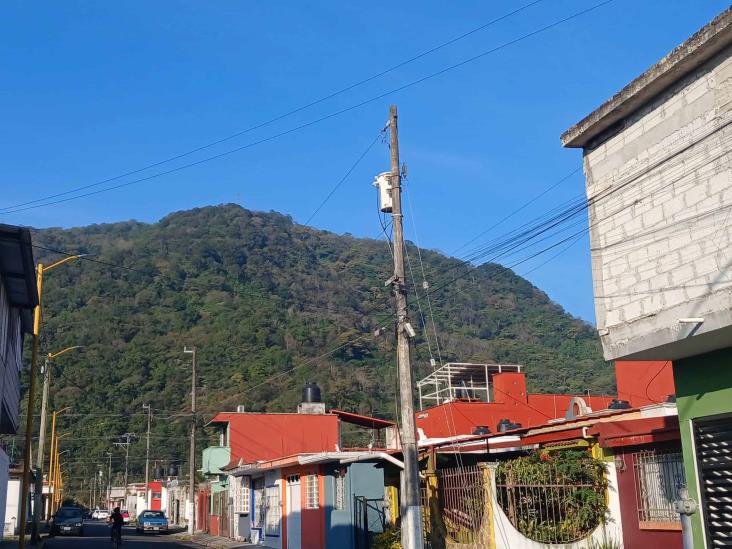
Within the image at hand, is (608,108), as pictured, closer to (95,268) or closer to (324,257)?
(324,257)

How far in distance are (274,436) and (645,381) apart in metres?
20.6

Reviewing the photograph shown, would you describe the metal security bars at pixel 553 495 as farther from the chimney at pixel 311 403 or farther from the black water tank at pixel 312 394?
the black water tank at pixel 312 394

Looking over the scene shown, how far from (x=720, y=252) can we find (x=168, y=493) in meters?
64.9

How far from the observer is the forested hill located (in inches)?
2635

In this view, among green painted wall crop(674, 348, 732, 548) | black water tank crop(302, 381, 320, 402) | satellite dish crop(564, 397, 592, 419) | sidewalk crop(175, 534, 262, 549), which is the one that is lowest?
sidewalk crop(175, 534, 262, 549)

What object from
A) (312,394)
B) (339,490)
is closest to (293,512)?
(339,490)

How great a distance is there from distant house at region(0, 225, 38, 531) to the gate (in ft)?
32.5

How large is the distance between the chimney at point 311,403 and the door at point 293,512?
51.3ft

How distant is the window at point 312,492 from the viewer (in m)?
25.5

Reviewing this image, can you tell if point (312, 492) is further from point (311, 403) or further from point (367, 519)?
point (311, 403)

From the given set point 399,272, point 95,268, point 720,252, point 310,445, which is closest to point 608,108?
point 720,252

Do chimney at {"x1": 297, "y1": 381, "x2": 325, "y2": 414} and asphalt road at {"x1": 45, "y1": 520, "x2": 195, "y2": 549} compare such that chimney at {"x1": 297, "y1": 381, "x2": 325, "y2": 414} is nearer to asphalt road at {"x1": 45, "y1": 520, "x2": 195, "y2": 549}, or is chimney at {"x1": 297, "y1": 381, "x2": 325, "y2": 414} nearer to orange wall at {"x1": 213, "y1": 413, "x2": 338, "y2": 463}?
orange wall at {"x1": 213, "y1": 413, "x2": 338, "y2": 463}

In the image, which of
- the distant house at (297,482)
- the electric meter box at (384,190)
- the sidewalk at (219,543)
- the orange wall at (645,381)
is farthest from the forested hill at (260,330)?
the electric meter box at (384,190)

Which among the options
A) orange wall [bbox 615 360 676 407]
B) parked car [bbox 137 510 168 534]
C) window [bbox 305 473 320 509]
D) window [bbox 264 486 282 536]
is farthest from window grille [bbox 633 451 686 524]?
parked car [bbox 137 510 168 534]
